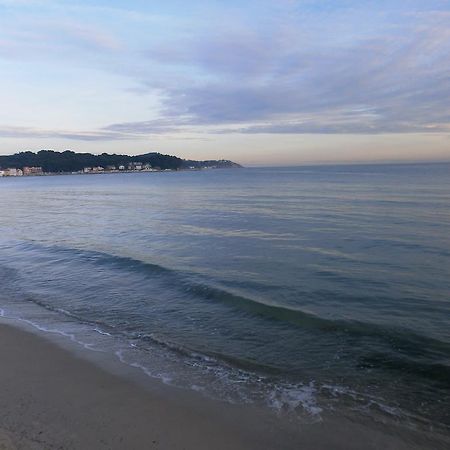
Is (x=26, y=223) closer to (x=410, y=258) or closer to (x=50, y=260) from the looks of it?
(x=50, y=260)

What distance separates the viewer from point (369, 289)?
14.1m

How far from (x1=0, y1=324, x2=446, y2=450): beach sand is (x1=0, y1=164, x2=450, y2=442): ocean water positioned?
0.47 meters

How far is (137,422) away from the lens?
6.98m

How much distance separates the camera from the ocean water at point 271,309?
8312mm

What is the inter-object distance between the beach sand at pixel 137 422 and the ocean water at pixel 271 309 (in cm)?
47

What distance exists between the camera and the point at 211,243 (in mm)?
23375

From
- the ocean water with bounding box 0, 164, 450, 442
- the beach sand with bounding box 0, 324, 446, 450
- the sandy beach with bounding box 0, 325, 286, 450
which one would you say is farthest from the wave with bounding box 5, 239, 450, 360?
the sandy beach with bounding box 0, 325, 286, 450

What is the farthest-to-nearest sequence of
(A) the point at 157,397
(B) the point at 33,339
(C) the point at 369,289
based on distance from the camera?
(C) the point at 369,289, (B) the point at 33,339, (A) the point at 157,397

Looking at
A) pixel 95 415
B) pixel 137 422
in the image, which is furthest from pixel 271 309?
pixel 95 415

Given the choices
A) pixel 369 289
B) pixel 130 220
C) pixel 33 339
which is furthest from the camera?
pixel 130 220

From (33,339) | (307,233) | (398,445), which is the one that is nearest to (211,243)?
(307,233)

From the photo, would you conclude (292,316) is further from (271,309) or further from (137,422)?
(137,422)

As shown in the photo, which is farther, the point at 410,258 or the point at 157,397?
the point at 410,258

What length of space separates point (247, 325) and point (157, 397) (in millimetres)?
4149
